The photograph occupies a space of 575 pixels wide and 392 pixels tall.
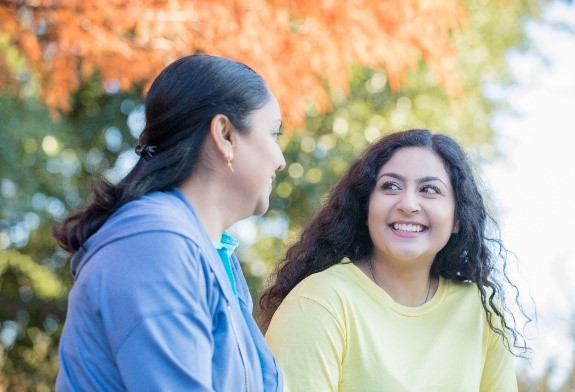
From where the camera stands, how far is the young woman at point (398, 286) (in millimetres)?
2604

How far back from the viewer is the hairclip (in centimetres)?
188

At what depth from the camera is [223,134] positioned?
73.0 inches

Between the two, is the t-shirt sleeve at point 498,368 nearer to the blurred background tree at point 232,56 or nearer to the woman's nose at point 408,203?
the woman's nose at point 408,203

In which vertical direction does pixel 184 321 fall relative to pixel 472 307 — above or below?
above

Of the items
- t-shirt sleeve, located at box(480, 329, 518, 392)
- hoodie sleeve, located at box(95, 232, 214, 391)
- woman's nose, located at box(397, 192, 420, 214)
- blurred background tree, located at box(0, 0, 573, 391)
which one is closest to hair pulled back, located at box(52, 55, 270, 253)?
hoodie sleeve, located at box(95, 232, 214, 391)

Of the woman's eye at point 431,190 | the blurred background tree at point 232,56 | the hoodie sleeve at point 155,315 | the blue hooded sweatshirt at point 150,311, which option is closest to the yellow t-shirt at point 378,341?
the woman's eye at point 431,190

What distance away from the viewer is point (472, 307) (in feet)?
9.46

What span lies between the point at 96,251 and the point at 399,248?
1.19 m

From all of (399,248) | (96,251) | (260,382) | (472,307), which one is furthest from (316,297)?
(96,251)

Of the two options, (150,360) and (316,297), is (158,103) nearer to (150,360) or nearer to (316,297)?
(150,360)

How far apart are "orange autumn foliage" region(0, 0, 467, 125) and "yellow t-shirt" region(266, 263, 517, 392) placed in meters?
1.65

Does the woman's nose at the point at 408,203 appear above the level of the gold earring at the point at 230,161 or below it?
below

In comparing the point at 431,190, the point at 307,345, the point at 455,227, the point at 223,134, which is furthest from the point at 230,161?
the point at 455,227

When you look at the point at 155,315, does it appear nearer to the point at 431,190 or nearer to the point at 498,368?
the point at 431,190
